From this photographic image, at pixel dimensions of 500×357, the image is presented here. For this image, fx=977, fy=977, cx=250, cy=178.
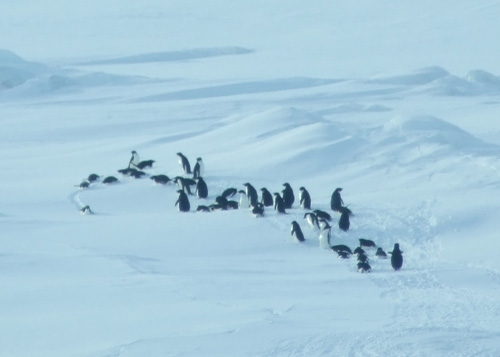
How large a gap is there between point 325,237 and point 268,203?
5.61 feet

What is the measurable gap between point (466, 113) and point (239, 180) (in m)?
9.86

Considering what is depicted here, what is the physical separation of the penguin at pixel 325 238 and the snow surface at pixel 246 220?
0.51 feet

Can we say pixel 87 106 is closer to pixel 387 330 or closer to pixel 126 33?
pixel 387 330

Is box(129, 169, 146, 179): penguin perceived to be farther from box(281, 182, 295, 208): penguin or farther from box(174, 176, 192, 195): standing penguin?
box(281, 182, 295, 208): penguin

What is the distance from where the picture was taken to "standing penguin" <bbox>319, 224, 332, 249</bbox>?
8.92 m

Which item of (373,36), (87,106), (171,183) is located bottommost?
(171,183)

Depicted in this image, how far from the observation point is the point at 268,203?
10.6m

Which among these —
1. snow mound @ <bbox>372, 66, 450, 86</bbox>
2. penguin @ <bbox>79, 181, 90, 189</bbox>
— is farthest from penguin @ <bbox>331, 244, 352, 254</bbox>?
snow mound @ <bbox>372, 66, 450, 86</bbox>

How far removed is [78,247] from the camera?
876 cm

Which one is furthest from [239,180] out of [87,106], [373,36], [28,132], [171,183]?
[373,36]

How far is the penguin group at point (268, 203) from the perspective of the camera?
8570 millimetres

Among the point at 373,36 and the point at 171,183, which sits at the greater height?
the point at 373,36

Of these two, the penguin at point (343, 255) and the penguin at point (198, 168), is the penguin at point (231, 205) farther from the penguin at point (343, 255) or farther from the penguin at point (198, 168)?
the penguin at point (343, 255)

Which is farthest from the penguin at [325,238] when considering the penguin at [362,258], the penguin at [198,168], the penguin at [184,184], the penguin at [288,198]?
the penguin at [198,168]
